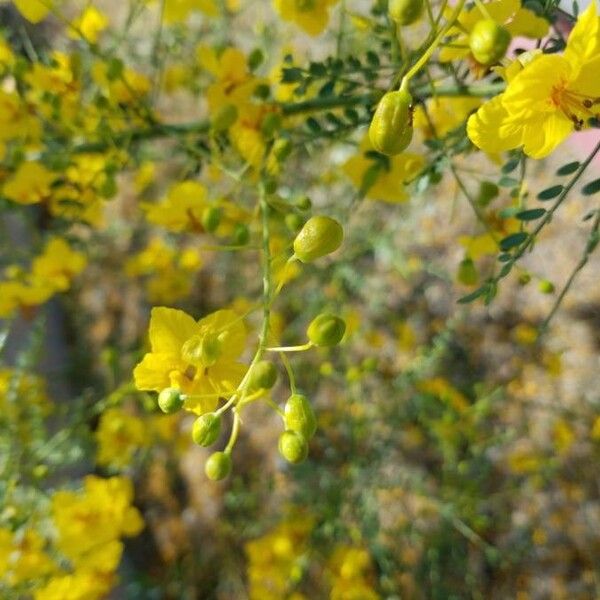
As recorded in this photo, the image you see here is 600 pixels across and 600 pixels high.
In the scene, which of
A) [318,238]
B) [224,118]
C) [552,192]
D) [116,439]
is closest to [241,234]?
[224,118]

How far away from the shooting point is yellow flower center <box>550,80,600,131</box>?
0.71m

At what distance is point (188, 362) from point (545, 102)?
47 cm

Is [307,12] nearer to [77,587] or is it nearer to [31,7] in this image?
[31,7]

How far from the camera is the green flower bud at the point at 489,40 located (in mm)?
620

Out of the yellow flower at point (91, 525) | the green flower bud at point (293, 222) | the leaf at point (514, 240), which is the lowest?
the yellow flower at point (91, 525)

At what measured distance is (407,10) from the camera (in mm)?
628

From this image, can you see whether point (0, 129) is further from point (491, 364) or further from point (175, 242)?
point (491, 364)

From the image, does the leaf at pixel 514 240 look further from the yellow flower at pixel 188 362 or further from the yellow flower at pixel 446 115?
the yellow flower at pixel 188 362

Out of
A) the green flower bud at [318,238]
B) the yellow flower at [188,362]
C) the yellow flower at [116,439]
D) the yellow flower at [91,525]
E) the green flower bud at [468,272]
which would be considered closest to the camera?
the green flower bud at [318,238]

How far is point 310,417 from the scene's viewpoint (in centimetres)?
78

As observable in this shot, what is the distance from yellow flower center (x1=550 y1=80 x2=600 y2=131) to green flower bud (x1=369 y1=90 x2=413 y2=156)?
0.17m

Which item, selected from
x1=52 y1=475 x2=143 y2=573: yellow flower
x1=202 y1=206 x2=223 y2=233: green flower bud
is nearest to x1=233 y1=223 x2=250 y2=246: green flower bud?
x1=202 y1=206 x2=223 y2=233: green flower bud

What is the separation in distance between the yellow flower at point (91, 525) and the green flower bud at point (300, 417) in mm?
904

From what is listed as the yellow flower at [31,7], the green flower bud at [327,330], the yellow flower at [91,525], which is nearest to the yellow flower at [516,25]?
the green flower bud at [327,330]
